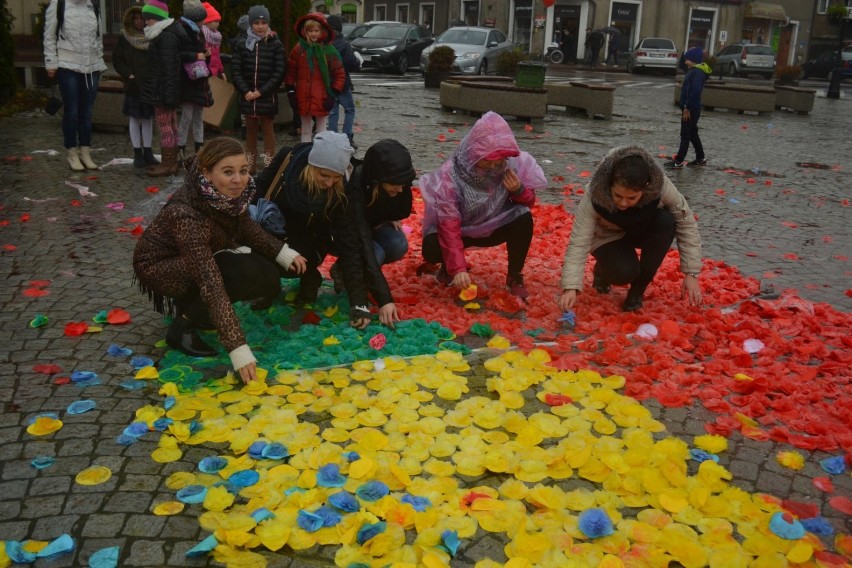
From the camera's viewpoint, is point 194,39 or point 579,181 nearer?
point 194,39

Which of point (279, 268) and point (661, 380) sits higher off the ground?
point (279, 268)

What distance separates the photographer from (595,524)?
2705mm

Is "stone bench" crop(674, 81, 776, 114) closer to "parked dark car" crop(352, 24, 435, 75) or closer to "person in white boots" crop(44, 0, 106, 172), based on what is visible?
"parked dark car" crop(352, 24, 435, 75)

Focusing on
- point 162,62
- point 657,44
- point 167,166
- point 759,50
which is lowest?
point 167,166

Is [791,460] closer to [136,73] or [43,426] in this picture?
[43,426]

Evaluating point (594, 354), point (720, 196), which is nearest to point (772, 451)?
point (594, 354)

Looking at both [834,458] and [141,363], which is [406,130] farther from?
[834,458]

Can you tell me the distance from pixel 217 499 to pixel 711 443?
6.58ft

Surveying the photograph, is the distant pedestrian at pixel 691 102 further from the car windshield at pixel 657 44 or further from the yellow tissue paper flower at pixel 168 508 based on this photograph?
the car windshield at pixel 657 44

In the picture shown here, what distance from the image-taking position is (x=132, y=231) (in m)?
6.38

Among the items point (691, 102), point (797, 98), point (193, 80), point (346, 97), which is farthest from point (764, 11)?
point (193, 80)

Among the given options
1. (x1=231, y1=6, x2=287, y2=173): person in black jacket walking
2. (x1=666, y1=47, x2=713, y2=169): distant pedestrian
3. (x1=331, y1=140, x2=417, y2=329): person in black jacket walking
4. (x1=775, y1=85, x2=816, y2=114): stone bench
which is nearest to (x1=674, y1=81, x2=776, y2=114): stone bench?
(x1=775, y1=85, x2=816, y2=114): stone bench

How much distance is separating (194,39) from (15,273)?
3.96m

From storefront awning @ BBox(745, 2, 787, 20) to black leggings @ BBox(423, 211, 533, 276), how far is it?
49719mm
